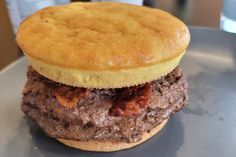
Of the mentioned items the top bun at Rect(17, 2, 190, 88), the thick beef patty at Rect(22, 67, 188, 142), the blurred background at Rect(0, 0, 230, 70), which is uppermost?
the top bun at Rect(17, 2, 190, 88)

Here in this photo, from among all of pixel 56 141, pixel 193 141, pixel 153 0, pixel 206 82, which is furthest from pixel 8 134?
pixel 153 0

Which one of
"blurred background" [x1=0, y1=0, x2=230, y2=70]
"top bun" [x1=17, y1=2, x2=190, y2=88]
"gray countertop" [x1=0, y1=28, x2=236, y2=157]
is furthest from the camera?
"blurred background" [x1=0, y1=0, x2=230, y2=70]

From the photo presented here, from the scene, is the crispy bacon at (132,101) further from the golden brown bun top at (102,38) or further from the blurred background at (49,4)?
the blurred background at (49,4)

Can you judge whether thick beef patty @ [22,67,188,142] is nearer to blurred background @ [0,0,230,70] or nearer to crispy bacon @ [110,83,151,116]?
crispy bacon @ [110,83,151,116]

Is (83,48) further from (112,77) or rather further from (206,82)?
(206,82)

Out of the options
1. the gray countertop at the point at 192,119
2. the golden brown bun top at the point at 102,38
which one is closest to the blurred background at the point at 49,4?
the gray countertop at the point at 192,119

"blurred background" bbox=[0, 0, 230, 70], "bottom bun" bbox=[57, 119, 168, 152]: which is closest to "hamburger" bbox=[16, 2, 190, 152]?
"bottom bun" bbox=[57, 119, 168, 152]

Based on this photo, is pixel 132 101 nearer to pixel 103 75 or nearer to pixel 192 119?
pixel 103 75
